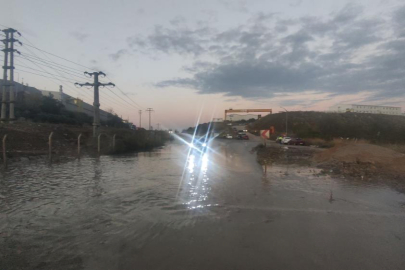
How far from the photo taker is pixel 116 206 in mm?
8086

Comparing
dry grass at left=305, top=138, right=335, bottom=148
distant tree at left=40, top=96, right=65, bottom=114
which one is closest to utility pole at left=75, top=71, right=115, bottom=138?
distant tree at left=40, top=96, right=65, bottom=114

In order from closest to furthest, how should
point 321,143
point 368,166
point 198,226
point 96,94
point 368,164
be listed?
point 198,226, point 368,166, point 368,164, point 96,94, point 321,143

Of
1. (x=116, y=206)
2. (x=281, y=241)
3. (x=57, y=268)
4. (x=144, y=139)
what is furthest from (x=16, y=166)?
(x=144, y=139)

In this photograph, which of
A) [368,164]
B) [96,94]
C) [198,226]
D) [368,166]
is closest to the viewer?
[198,226]

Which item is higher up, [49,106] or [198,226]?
[49,106]

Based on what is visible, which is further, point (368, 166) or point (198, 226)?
point (368, 166)

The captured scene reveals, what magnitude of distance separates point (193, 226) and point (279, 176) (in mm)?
8384

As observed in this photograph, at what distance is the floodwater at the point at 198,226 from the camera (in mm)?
4766

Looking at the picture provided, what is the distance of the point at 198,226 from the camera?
6473mm

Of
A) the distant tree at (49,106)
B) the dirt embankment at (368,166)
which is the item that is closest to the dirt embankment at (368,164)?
the dirt embankment at (368,166)

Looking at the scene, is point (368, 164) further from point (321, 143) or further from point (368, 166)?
point (321, 143)

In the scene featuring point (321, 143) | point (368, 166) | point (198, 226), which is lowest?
point (198, 226)

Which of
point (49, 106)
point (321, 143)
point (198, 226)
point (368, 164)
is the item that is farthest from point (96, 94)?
point (321, 143)

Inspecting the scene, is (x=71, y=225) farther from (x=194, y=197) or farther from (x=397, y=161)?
(x=397, y=161)
